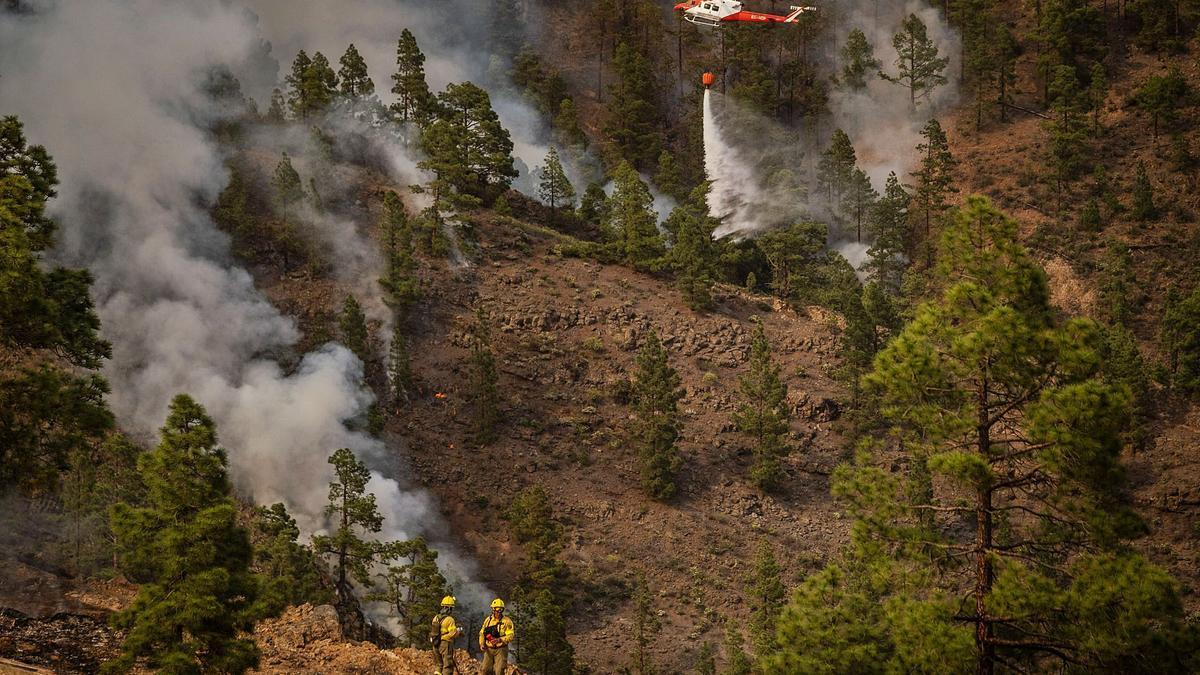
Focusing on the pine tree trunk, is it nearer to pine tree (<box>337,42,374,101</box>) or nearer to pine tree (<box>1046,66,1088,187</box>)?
pine tree (<box>1046,66,1088,187</box>)

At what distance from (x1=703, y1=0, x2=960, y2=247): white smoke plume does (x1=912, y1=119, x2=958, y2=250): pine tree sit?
5510 millimetres

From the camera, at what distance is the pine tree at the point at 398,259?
242 feet

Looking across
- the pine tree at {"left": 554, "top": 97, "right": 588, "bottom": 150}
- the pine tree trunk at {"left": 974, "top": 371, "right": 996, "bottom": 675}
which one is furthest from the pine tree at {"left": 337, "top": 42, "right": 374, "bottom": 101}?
the pine tree trunk at {"left": 974, "top": 371, "right": 996, "bottom": 675}

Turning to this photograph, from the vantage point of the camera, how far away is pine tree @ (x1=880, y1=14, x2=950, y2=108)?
107625mm

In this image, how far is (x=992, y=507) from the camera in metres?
23.7

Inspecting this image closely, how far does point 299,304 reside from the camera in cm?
7294

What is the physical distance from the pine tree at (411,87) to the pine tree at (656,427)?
3268 cm

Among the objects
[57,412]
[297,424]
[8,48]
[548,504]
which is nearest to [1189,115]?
[548,504]

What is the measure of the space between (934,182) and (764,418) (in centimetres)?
3081

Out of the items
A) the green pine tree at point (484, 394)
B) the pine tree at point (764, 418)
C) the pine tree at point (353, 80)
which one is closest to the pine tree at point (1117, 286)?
the pine tree at point (764, 418)

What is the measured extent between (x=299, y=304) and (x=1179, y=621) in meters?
57.8

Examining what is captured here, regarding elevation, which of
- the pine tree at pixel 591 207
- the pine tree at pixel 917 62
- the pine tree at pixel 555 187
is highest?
the pine tree at pixel 917 62

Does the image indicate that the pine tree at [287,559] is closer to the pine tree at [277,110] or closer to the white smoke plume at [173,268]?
the white smoke plume at [173,268]

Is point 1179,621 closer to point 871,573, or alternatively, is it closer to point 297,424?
point 871,573
